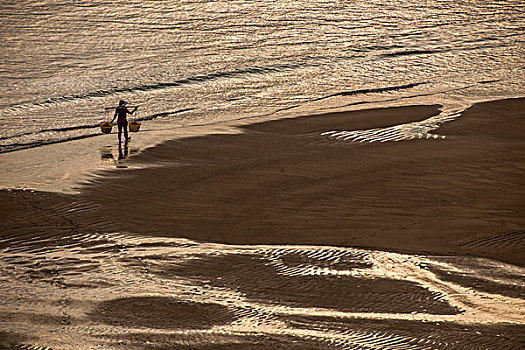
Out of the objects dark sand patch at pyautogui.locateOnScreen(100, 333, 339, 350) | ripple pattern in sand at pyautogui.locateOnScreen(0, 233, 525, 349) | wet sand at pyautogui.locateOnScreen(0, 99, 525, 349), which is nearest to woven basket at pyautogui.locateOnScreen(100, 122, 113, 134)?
wet sand at pyautogui.locateOnScreen(0, 99, 525, 349)

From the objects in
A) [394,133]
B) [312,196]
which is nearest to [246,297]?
[312,196]

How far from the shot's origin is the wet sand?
292 inches

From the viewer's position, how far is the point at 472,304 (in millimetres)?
7957

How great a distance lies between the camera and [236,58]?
30078 mm

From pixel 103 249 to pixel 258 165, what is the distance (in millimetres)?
5165

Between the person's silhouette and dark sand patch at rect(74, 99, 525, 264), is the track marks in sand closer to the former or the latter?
dark sand patch at rect(74, 99, 525, 264)

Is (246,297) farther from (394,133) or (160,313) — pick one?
(394,133)

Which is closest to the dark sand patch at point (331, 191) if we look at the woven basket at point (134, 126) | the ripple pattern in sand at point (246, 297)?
the ripple pattern in sand at point (246, 297)

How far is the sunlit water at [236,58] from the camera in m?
21.8

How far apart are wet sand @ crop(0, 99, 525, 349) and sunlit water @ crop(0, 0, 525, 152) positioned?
221 inches

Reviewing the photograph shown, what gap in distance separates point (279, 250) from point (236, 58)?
835 inches

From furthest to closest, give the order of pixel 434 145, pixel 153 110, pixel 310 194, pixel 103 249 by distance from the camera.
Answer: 1. pixel 153 110
2. pixel 434 145
3. pixel 310 194
4. pixel 103 249

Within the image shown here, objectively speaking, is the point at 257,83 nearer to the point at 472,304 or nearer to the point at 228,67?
the point at 228,67

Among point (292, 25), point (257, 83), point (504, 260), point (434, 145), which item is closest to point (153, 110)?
point (257, 83)
